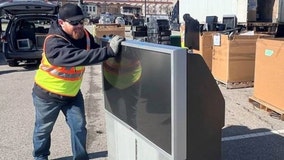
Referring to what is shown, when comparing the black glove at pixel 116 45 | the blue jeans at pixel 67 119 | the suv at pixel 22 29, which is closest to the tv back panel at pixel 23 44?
the suv at pixel 22 29

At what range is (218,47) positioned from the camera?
7.62 metres

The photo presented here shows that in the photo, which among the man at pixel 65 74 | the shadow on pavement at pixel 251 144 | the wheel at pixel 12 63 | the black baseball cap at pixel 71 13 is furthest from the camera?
the wheel at pixel 12 63

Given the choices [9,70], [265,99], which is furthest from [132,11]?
[265,99]

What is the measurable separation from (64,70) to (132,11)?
6715 centimetres

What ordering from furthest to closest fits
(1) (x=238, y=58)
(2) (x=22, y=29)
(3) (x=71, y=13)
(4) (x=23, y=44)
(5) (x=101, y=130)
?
(2) (x=22, y=29)
(4) (x=23, y=44)
(1) (x=238, y=58)
(5) (x=101, y=130)
(3) (x=71, y=13)

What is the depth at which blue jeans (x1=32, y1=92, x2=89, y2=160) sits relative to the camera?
3354 mm

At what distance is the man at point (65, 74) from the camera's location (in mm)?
2838

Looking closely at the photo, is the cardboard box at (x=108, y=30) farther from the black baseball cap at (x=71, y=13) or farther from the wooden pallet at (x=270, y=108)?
the black baseball cap at (x=71, y=13)

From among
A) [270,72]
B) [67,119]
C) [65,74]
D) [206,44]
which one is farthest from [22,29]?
[65,74]

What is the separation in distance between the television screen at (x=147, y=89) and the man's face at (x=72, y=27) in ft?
1.37

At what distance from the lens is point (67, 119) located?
135 inches

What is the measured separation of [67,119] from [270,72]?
11.4 feet

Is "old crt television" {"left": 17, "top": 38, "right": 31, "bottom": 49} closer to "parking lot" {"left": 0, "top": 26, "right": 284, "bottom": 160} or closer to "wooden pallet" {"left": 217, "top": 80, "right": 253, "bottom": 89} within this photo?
"parking lot" {"left": 0, "top": 26, "right": 284, "bottom": 160}

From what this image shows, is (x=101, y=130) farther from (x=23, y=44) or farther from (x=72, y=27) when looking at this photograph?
(x=23, y=44)
